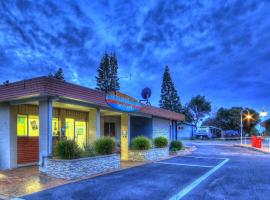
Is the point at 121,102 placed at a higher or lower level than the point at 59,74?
lower

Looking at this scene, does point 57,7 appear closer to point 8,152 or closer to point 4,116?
point 4,116

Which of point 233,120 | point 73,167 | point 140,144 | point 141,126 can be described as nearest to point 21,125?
point 73,167

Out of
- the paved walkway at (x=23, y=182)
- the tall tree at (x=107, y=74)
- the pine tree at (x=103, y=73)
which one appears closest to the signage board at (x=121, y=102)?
the paved walkway at (x=23, y=182)

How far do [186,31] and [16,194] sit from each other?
16.0 meters

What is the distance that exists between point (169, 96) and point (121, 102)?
34044 mm

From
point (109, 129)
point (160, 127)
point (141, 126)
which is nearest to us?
point (141, 126)

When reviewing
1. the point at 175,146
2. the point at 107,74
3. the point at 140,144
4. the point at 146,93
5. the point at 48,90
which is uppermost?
the point at 107,74

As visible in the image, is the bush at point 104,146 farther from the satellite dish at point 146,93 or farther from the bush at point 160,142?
the satellite dish at point 146,93

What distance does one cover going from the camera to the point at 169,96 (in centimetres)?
4578

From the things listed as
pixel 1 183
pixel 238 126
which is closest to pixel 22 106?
pixel 1 183

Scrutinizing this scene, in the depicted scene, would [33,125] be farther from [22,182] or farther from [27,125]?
[22,182]

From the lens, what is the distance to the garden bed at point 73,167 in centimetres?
860

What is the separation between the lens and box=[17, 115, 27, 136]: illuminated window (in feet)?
36.7

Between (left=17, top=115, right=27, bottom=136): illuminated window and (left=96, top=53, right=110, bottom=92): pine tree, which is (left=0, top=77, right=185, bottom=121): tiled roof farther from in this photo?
(left=96, top=53, right=110, bottom=92): pine tree
